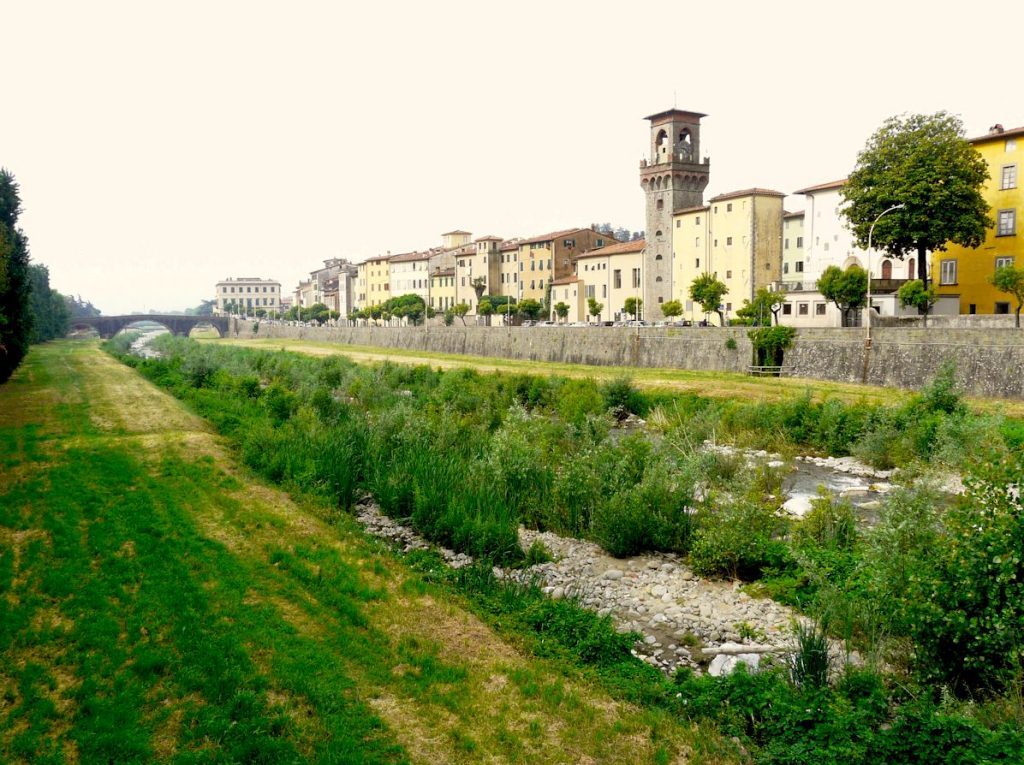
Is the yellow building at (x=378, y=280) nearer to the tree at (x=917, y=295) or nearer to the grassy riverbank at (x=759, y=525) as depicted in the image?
the tree at (x=917, y=295)

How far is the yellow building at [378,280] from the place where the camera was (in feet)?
446

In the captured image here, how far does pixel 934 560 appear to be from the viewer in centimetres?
888

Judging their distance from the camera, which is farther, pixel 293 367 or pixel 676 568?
pixel 293 367

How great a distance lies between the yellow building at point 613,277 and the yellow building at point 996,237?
3452 cm

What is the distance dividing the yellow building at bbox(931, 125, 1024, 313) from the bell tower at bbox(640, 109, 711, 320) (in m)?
30.5

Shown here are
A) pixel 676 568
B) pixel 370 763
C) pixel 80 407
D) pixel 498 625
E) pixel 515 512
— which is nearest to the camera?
pixel 370 763

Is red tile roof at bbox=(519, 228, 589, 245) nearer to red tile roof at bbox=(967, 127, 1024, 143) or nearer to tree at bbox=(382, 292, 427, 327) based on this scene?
tree at bbox=(382, 292, 427, 327)

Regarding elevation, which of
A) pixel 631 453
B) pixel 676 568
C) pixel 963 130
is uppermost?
pixel 963 130

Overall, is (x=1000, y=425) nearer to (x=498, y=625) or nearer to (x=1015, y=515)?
(x=1015, y=515)

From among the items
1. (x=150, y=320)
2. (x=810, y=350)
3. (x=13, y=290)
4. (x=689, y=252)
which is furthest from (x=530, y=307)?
(x=150, y=320)

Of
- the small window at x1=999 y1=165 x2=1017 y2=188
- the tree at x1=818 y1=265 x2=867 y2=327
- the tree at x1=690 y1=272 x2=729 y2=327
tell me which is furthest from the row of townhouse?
the tree at x1=690 y1=272 x2=729 y2=327

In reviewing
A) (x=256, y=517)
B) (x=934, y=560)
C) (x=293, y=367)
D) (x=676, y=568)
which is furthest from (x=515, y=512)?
(x=293, y=367)

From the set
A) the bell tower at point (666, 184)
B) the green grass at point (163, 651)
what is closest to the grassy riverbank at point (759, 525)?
the green grass at point (163, 651)

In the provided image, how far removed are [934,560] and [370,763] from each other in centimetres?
658
